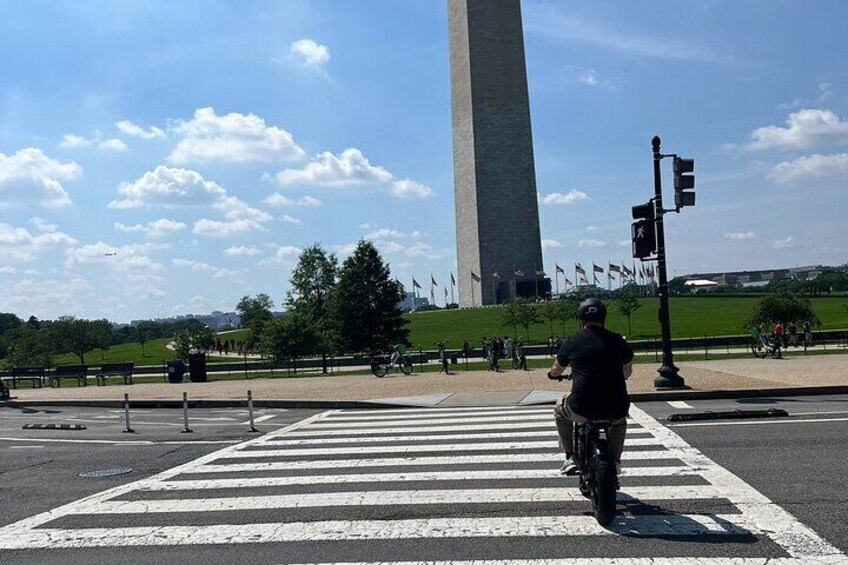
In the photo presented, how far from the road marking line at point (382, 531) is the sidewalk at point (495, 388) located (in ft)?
34.0

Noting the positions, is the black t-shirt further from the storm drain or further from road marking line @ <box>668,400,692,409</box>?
the storm drain

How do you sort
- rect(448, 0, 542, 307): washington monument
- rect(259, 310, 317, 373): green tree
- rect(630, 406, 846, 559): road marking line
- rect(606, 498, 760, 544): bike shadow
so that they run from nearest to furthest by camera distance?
1. rect(630, 406, 846, 559): road marking line
2. rect(606, 498, 760, 544): bike shadow
3. rect(259, 310, 317, 373): green tree
4. rect(448, 0, 542, 307): washington monument

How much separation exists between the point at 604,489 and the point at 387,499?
2499 mm

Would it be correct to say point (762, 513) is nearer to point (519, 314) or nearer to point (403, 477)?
point (403, 477)

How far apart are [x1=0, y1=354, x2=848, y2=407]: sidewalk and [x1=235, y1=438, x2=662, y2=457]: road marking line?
230 inches

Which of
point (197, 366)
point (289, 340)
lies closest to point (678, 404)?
point (197, 366)

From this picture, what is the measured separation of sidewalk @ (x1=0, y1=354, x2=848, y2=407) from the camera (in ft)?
59.1

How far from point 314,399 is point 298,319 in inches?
1165

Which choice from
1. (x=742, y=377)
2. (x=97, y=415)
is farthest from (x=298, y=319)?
(x=742, y=377)

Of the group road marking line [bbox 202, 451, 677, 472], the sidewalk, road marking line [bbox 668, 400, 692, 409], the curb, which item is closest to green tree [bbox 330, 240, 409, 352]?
the sidewalk

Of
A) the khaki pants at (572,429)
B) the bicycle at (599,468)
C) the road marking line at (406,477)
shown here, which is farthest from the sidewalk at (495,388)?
the bicycle at (599,468)

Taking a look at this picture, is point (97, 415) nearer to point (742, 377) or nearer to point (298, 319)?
point (742, 377)

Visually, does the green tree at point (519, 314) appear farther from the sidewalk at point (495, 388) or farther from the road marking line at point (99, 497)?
the road marking line at point (99, 497)

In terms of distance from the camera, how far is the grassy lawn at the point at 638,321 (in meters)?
74.3
